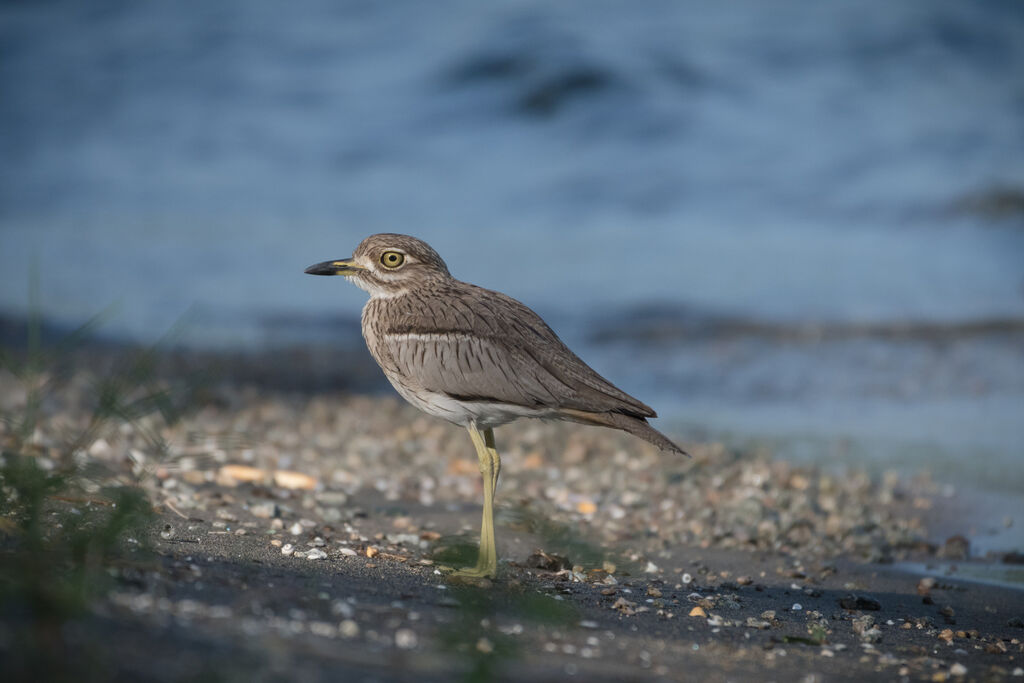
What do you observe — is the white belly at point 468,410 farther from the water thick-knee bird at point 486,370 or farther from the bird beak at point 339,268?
the bird beak at point 339,268

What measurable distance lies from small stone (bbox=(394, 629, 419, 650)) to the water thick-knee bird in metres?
1.42

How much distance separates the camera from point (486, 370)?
4.98 meters

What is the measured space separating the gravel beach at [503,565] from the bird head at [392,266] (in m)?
1.07

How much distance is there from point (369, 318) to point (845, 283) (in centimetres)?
1147

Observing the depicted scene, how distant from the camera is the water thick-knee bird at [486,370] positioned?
4.88m

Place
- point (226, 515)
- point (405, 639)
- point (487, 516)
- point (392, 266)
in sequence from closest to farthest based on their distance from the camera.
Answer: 1. point (405, 639)
2. point (487, 516)
3. point (226, 515)
4. point (392, 266)

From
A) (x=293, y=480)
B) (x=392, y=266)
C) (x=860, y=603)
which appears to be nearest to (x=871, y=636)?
(x=860, y=603)

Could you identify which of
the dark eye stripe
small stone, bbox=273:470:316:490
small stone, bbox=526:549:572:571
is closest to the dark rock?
small stone, bbox=526:549:572:571

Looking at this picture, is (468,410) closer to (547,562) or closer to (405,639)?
(547,562)

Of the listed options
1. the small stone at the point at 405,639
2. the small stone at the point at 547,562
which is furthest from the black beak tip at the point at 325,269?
the small stone at the point at 405,639

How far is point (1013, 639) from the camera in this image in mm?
4715

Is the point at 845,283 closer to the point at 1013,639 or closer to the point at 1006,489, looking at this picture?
the point at 1006,489

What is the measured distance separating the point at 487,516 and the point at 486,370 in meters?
0.75

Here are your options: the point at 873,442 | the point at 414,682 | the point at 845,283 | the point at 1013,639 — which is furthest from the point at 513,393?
the point at 845,283
